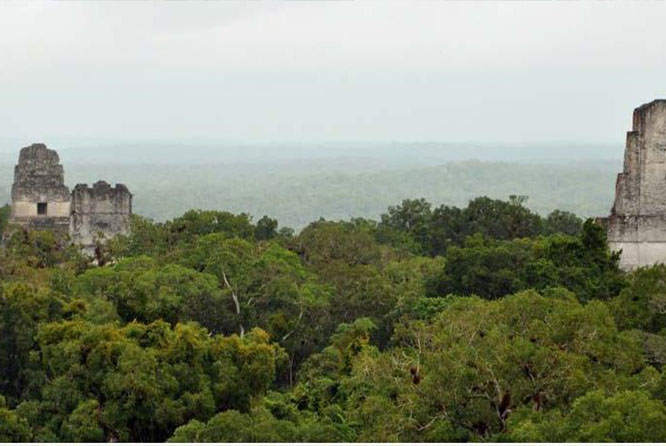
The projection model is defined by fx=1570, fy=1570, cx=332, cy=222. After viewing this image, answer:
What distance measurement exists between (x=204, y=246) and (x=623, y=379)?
15.9m

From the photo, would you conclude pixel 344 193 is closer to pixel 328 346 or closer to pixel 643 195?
pixel 643 195

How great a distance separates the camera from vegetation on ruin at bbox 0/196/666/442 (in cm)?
1998

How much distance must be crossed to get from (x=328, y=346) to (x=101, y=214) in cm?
1599

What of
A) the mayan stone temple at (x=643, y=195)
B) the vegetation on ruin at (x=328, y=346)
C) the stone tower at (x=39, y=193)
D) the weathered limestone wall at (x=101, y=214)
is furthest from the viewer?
the stone tower at (x=39, y=193)

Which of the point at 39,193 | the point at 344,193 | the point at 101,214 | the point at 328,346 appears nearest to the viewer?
the point at 328,346

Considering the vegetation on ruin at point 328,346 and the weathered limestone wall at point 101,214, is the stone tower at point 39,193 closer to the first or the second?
the weathered limestone wall at point 101,214

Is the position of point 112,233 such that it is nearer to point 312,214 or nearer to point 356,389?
point 356,389

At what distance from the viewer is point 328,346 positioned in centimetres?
3062

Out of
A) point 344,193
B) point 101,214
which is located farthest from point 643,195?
point 344,193

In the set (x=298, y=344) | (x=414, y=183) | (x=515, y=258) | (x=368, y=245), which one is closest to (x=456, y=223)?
(x=368, y=245)

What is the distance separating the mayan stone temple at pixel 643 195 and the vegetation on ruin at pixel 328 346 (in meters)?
1.58

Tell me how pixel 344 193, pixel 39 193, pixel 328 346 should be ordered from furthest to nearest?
pixel 344 193, pixel 39 193, pixel 328 346

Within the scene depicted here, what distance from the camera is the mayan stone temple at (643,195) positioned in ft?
111

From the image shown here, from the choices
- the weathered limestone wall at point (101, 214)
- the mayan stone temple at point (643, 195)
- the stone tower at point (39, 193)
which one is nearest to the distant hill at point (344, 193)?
the stone tower at point (39, 193)
